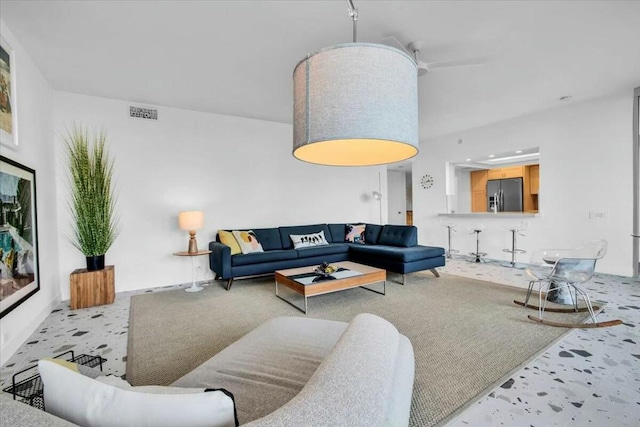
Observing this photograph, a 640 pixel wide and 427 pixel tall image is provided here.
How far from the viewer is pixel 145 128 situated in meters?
4.38

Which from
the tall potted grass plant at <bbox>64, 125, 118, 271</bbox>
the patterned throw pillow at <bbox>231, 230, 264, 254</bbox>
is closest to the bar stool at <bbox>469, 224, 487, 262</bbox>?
the patterned throw pillow at <bbox>231, 230, 264, 254</bbox>

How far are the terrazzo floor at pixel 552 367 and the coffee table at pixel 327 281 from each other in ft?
5.34

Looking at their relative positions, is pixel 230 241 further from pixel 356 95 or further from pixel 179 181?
pixel 356 95

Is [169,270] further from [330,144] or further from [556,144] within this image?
[556,144]

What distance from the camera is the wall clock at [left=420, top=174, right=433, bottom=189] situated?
22.7ft

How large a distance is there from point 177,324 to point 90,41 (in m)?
2.84

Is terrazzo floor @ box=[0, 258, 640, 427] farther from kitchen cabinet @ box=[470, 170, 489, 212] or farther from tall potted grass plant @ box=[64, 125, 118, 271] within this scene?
kitchen cabinet @ box=[470, 170, 489, 212]

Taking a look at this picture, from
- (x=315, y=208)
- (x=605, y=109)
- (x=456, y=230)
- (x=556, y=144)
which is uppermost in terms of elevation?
(x=605, y=109)

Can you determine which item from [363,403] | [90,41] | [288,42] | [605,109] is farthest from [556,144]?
[90,41]

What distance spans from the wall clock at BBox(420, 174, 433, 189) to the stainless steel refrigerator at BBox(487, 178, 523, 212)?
164 cm

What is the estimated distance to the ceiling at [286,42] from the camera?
2.38 m

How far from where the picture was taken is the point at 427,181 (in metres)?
6.99

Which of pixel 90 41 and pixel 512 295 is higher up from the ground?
pixel 90 41

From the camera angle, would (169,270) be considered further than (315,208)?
No
